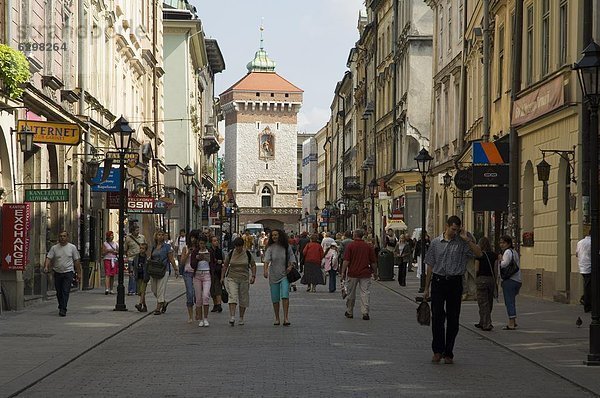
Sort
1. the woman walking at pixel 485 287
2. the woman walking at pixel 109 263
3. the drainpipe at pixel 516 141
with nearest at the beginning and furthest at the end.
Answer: the woman walking at pixel 485 287 → the drainpipe at pixel 516 141 → the woman walking at pixel 109 263

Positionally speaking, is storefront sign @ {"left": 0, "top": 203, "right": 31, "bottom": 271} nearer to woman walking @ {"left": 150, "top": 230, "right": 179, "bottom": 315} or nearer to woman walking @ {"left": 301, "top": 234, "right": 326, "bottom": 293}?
woman walking @ {"left": 150, "top": 230, "right": 179, "bottom": 315}

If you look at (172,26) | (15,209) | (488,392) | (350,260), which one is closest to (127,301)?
(15,209)

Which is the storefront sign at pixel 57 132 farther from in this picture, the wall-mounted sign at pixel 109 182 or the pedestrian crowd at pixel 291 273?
the wall-mounted sign at pixel 109 182

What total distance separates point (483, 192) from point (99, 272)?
38.2 feet

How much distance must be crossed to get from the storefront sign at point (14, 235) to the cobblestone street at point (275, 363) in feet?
5.49

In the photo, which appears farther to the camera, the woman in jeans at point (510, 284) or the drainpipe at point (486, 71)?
the drainpipe at point (486, 71)

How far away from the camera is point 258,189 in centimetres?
15650

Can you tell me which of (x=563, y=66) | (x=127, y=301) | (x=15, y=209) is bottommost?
(x=127, y=301)

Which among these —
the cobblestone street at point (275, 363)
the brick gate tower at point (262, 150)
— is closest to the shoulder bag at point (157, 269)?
the cobblestone street at point (275, 363)

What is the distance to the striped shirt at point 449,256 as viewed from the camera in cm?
1558

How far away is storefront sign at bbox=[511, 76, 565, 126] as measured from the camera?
26297mm


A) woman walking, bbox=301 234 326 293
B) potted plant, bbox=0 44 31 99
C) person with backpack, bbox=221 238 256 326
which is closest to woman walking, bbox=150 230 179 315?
person with backpack, bbox=221 238 256 326

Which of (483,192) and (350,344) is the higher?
(483,192)

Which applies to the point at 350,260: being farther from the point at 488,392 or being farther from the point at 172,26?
the point at 172,26
